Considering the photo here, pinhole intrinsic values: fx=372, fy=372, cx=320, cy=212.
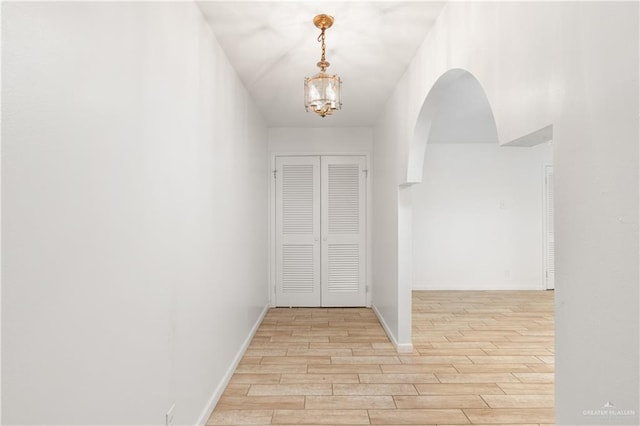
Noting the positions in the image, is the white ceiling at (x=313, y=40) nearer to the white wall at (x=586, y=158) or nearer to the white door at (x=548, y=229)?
the white wall at (x=586, y=158)

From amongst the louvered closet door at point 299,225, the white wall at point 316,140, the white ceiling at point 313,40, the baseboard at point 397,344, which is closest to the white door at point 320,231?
the louvered closet door at point 299,225

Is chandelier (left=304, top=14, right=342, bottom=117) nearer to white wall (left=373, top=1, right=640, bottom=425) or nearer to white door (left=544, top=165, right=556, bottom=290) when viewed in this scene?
white wall (left=373, top=1, right=640, bottom=425)

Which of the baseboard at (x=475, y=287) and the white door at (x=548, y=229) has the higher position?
the white door at (x=548, y=229)

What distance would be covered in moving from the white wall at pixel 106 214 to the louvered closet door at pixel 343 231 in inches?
116

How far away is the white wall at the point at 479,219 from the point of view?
6402 millimetres

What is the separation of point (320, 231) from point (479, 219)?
3003 millimetres

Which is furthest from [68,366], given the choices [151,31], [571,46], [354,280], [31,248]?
[354,280]

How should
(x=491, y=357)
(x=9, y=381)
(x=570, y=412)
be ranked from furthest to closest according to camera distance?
(x=491, y=357)
(x=570, y=412)
(x=9, y=381)

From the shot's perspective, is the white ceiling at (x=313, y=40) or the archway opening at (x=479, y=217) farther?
the archway opening at (x=479, y=217)

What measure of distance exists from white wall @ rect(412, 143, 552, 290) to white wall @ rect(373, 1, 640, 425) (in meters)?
5.02

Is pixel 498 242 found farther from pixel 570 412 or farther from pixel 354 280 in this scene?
pixel 570 412

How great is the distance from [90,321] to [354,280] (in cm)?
438

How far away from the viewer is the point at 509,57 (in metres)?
1.52

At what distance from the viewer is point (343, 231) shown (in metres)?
5.29
